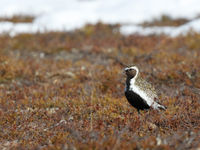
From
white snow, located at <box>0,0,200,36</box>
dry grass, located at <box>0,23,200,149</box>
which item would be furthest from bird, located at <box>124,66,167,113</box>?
white snow, located at <box>0,0,200,36</box>

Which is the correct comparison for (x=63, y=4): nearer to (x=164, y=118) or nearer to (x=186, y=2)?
(x=186, y=2)

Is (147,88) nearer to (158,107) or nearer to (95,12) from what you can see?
(158,107)

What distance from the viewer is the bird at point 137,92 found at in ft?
17.3

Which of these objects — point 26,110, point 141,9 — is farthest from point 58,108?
point 141,9

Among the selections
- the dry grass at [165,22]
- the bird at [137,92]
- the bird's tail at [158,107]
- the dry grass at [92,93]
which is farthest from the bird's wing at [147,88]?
the dry grass at [165,22]

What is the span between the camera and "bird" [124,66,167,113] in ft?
17.3

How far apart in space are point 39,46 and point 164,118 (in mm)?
8458

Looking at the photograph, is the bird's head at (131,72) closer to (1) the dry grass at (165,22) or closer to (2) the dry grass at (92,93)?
(2) the dry grass at (92,93)

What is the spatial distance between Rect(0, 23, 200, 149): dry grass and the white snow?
2.00 metres

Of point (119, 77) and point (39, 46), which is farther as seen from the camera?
point (39, 46)

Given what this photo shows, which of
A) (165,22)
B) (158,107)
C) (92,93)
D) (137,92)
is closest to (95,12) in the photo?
(165,22)

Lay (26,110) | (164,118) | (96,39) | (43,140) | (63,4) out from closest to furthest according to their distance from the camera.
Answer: (43,140) → (164,118) → (26,110) → (96,39) → (63,4)

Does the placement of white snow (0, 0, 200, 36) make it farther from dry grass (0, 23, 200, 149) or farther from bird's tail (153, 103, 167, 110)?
bird's tail (153, 103, 167, 110)

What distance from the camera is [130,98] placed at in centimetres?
532
